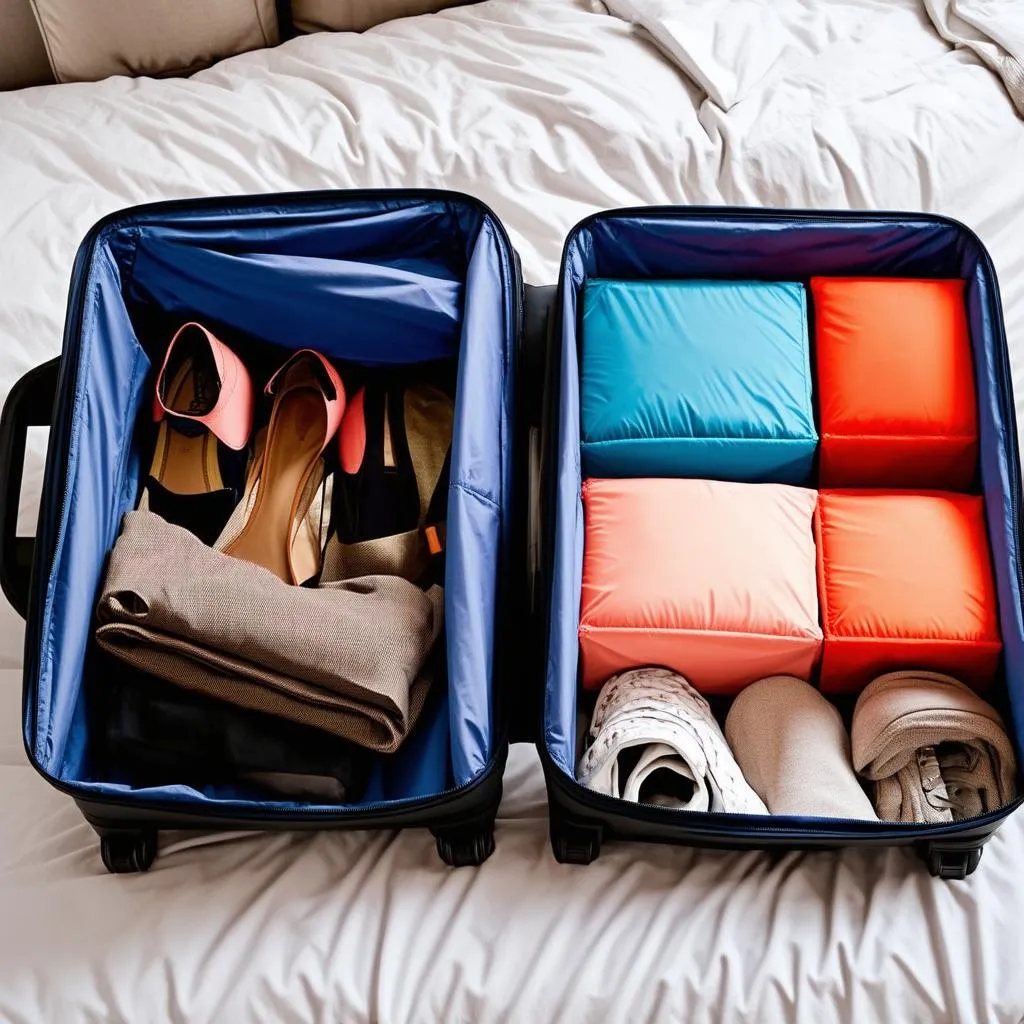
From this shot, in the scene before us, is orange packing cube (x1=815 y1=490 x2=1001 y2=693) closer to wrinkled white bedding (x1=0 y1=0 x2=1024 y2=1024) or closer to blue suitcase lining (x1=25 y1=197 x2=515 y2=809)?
wrinkled white bedding (x1=0 y1=0 x2=1024 y2=1024)

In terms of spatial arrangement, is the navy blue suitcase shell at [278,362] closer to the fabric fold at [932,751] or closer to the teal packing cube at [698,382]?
the teal packing cube at [698,382]

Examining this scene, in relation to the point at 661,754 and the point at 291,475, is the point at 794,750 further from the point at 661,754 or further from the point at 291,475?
the point at 291,475

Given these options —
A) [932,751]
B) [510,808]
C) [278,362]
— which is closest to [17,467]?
[278,362]

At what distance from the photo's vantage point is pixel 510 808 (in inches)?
40.8

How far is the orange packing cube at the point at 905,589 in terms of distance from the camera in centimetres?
97

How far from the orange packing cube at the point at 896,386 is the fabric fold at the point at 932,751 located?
0.23 m

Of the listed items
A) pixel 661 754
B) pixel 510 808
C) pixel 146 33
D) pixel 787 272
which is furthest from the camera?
pixel 146 33

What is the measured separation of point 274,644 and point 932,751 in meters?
0.63

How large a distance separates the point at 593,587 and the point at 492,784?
0.71 feet

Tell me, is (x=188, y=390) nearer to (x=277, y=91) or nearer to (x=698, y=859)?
(x=277, y=91)

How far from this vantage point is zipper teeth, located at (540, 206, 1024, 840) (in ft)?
2.84

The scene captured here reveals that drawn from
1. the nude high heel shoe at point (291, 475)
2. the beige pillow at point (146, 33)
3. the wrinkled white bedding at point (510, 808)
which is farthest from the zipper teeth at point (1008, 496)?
the beige pillow at point (146, 33)

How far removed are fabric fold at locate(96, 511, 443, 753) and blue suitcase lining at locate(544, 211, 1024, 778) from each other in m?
0.16

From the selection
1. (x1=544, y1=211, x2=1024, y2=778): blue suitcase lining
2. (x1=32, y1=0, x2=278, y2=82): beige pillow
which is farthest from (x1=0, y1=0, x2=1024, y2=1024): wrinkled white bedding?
(x1=544, y1=211, x2=1024, y2=778): blue suitcase lining
